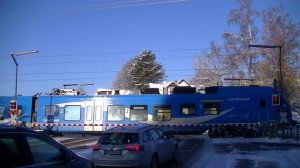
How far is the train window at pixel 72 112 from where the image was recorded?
35531mm

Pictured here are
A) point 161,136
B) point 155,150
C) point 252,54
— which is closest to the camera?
point 155,150

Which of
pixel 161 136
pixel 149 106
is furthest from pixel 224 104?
pixel 161 136

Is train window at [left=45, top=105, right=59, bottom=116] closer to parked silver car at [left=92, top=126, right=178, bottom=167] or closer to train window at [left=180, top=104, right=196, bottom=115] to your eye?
train window at [left=180, top=104, right=196, bottom=115]

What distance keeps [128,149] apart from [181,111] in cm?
2051

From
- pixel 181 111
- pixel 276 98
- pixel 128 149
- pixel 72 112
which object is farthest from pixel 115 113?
pixel 128 149

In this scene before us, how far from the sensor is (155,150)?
13867 mm

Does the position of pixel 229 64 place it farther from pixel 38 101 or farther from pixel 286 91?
pixel 38 101

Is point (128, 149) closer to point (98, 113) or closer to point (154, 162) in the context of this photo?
point (154, 162)

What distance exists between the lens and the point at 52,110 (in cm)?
3653

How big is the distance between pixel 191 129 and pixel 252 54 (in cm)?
2288

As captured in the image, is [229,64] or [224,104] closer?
[224,104]

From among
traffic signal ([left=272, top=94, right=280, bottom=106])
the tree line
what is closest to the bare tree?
the tree line

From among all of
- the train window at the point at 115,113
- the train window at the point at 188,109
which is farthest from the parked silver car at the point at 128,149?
the train window at the point at 115,113

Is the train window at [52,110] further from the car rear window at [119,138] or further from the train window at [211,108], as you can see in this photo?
the car rear window at [119,138]
